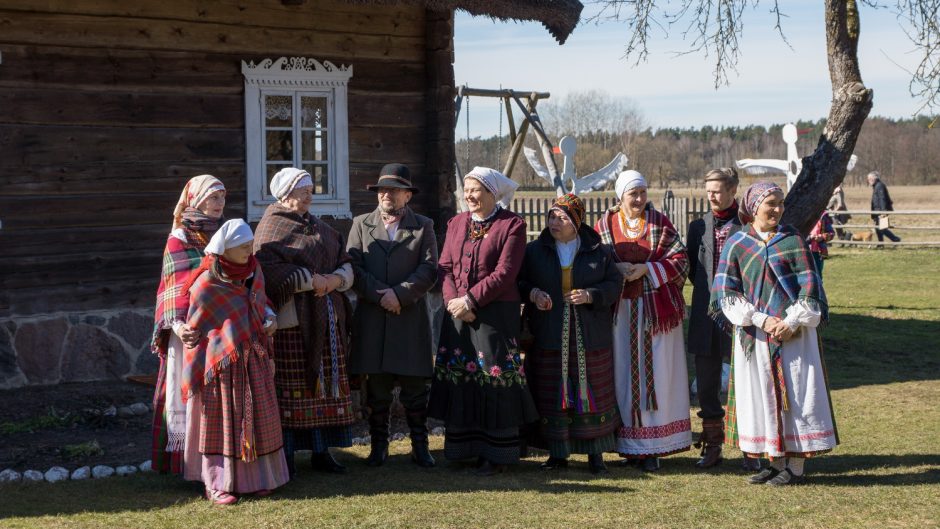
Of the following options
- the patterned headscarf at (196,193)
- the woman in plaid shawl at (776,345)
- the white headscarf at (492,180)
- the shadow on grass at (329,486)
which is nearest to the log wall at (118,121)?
the shadow on grass at (329,486)

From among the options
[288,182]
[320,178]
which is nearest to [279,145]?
[320,178]

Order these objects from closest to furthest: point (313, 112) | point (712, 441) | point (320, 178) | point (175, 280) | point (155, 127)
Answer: point (175, 280) < point (712, 441) < point (155, 127) < point (313, 112) < point (320, 178)

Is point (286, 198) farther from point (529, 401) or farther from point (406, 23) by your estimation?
point (406, 23)

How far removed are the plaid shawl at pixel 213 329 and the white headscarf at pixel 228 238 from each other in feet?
0.38

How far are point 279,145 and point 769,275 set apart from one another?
16.0ft

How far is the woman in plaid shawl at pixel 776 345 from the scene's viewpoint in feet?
19.7

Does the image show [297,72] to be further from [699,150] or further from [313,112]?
[699,150]

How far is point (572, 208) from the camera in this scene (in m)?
6.48

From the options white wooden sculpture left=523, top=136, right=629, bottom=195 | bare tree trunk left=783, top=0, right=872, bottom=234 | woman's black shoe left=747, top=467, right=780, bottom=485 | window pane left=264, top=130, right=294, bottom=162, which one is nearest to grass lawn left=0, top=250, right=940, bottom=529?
woman's black shoe left=747, top=467, right=780, bottom=485

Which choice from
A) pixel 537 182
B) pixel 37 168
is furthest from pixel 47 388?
pixel 537 182

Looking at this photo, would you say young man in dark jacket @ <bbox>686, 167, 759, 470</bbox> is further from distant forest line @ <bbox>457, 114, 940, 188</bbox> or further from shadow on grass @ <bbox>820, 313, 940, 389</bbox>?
distant forest line @ <bbox>457, 114, 940, 188</bbox>

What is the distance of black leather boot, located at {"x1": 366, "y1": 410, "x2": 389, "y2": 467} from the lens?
662 cm

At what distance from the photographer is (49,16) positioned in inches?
328

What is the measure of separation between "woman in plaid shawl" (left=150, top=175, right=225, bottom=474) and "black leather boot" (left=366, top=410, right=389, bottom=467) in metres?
1.21
